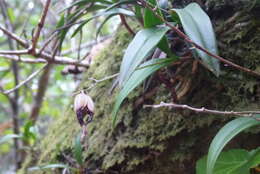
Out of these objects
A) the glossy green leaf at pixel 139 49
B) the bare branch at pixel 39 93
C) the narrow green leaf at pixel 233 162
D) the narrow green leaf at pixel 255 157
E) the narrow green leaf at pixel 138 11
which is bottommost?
the bare branch at pixel 39 93

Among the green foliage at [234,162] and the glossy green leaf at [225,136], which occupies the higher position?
the glossy green leaf at [225,136]

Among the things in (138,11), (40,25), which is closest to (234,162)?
(138,11)

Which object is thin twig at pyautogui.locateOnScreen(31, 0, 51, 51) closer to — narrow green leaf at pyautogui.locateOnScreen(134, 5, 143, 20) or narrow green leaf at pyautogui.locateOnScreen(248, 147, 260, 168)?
narrow green leaf at pyautogui.locateOnScreen(134, 5, 143, 20)

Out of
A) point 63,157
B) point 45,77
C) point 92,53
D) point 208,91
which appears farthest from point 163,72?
point 45,77

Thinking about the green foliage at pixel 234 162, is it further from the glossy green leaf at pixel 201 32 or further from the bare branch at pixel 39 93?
the bare branch at pixel 39 93

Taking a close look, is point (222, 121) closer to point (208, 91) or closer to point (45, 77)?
point (208, 91)

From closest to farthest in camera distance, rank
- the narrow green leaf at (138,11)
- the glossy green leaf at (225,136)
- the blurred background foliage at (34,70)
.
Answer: the glossy green leaf at (225,136)
the narrow green leaf at (138,11)
the blurred background foliage at (34,70)

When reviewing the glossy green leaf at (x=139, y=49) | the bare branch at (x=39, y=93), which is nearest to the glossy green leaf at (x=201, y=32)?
the glossy green leaf at (x=139, y=49)
